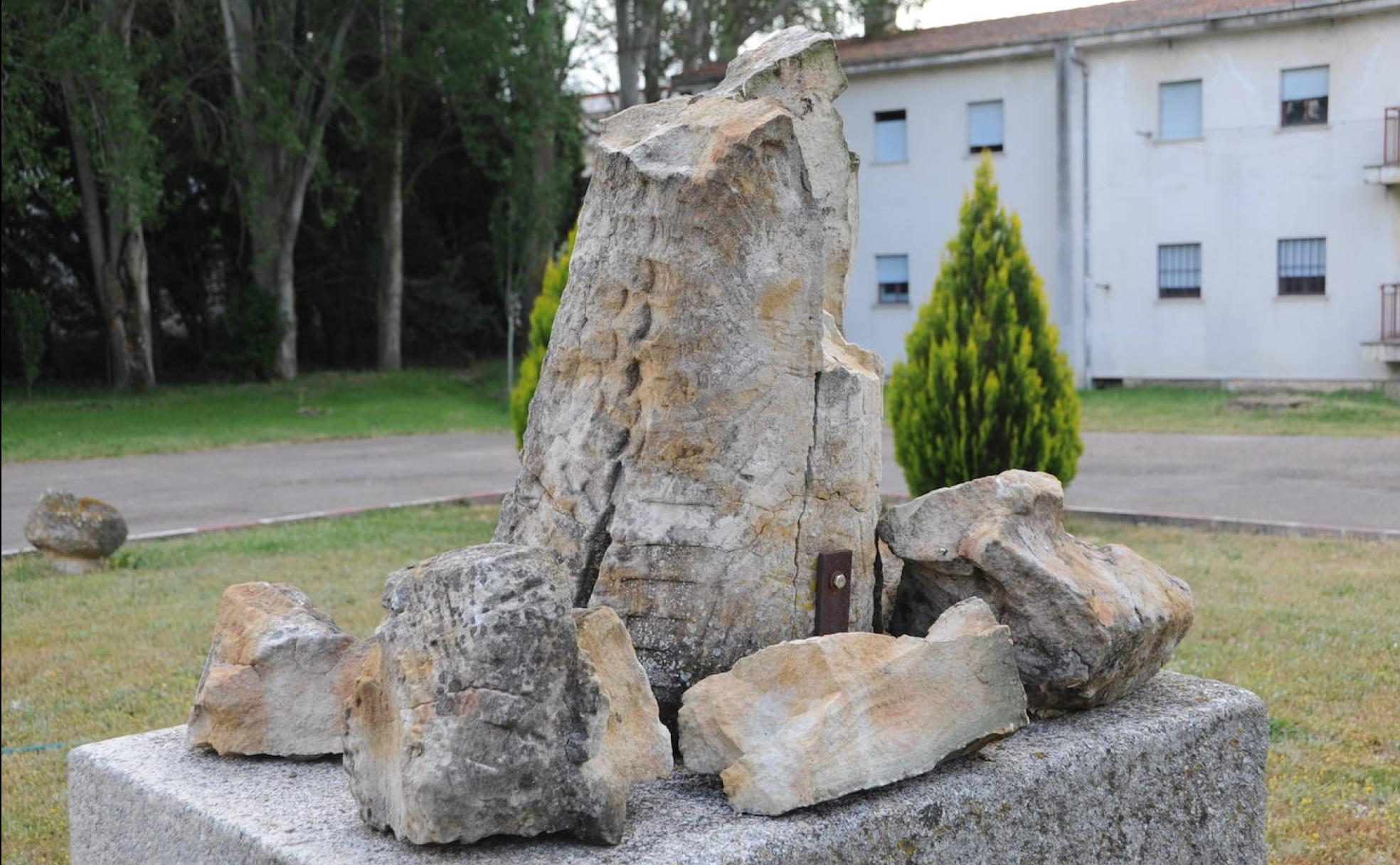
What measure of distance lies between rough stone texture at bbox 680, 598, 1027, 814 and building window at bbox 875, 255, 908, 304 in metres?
23.4

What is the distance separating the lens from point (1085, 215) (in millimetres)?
22922

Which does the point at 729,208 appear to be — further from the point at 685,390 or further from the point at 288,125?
the point at 288,125

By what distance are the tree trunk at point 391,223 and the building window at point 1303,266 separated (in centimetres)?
1494

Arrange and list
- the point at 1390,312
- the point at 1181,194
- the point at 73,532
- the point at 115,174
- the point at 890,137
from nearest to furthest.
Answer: the point at 73,532 → the point at 1390,312 → the point at 115,174 → the point at 1181,194 → the point at 890,137

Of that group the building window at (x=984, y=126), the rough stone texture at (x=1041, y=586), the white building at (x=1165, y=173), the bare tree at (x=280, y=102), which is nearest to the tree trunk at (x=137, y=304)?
the bare tree at (x=280, y=102)

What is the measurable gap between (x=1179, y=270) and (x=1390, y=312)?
7.64m

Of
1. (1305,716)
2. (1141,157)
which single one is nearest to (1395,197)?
(1141,157)

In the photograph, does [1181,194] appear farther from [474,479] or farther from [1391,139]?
[474,479]

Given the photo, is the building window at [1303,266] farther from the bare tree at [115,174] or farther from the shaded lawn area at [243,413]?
the bare tree at [115,174]

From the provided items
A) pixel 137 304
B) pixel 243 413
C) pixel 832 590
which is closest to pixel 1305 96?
pixel 243 413

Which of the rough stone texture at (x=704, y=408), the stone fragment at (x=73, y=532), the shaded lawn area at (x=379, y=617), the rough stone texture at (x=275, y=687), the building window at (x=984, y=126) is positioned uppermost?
the building window at (x=984, y=126)

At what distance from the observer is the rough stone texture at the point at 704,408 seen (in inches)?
130

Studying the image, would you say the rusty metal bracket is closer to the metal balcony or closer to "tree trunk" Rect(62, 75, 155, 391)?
the metal balcony

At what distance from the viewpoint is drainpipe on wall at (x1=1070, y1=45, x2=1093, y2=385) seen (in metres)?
22.7
